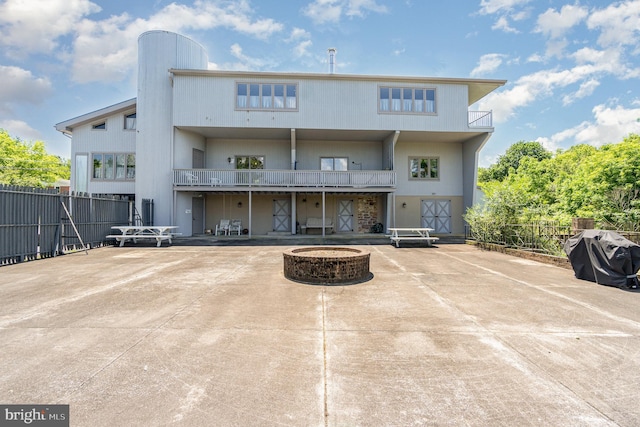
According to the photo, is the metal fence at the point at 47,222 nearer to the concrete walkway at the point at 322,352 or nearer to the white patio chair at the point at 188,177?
the concrete walkway at the point at 322,352

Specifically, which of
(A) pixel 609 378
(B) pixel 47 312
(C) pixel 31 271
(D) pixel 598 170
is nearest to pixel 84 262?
(C) pixel 31 271

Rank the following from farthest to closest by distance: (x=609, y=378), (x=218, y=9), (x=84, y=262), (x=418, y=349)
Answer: (x=218, y=9)
(x=84, y=262)
(x=418, y=349)
(x=609, y=378)

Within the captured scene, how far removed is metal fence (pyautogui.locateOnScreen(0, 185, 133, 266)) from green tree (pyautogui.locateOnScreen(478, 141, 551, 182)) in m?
46.9

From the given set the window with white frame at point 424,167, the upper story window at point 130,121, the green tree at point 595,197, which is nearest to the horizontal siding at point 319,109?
the window with white frame at point 424,167

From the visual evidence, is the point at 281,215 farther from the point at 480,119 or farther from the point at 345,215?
the point at 480,119

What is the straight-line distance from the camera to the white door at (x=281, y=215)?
61.6 feet

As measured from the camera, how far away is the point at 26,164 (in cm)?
3478

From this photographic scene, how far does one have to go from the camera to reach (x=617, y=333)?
13.1 ft

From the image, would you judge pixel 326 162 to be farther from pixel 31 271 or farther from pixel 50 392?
pixel 50 392

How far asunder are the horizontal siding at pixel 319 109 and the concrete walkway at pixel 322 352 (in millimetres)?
11656

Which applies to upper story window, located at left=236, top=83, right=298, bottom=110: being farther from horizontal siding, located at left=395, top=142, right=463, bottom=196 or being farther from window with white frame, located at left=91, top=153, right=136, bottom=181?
window with white frame, located at left=91, top=153, right=136, bottom=181

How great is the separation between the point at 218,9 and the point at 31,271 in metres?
10.9

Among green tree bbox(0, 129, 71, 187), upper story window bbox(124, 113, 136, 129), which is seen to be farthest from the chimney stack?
green tree bbox(0, 129, 71, 187)

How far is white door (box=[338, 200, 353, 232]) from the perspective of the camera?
18.9m
